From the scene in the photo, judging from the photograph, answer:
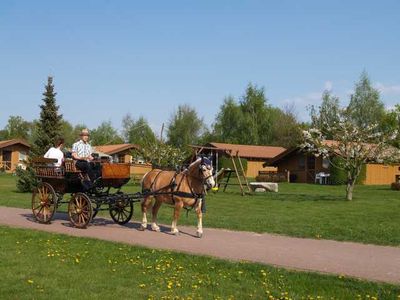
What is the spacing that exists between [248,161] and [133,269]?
55.3 m

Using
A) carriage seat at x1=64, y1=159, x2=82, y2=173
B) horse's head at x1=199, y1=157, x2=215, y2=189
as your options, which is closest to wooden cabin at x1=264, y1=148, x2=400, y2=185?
carriage seat at x1=64, y1=159, x2=82, y2=173

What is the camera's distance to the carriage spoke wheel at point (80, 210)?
13508mm

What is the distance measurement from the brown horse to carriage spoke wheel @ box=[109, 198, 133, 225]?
4.64 ft

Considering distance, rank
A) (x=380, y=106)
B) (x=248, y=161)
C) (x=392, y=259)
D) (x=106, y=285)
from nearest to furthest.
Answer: (x=106, y=285) → (x=392, y=259) → (x=248, y=161) → (x=380, y=106)

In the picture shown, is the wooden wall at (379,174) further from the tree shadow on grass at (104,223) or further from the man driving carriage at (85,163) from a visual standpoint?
the man driving carriage at (85,163)

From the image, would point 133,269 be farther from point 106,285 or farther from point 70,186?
point 70,186

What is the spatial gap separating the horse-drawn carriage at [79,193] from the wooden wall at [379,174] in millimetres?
37834

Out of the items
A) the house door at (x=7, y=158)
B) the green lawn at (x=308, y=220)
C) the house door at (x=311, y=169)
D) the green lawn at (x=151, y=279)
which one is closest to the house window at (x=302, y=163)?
the house door at (x=311, y=169)

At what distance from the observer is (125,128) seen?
355 feet

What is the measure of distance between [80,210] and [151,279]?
6270 millimetres

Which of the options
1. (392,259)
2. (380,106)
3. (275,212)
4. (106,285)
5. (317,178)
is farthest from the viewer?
(380,106)

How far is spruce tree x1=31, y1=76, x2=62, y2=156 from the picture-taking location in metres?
31.4

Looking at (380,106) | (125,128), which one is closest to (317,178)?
(380,106)

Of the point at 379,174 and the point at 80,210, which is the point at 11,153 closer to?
the point at 379,174
